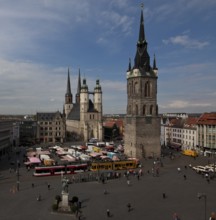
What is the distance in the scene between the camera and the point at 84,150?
78.8 m

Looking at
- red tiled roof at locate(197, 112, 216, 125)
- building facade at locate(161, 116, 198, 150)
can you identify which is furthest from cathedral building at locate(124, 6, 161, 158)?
building facade at locate(161, 116, 198, 150)

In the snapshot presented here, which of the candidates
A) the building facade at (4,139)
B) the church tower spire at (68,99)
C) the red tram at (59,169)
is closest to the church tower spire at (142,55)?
the red tram at (59,169)

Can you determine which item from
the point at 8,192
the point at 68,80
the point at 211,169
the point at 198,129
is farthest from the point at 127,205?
the point at 68,80

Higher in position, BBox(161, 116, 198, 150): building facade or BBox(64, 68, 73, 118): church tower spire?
BBox(64, 68, 73, 118): church tower spire

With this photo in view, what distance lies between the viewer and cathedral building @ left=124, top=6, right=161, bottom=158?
211 ft

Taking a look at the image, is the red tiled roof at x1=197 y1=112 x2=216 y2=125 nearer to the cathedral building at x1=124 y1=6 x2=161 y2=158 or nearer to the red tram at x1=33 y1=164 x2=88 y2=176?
the cathedral building at x1=124 y1=6 x2=161 y2=158

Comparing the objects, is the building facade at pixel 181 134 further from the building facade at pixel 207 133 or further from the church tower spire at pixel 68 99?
the church tower spire at pixel 68 99

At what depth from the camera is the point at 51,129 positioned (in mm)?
109000

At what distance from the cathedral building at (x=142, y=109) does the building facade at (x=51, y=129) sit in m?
46.5

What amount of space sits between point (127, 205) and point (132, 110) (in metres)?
38.2

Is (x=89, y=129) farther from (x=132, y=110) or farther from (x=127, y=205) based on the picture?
(x=127, y=205)

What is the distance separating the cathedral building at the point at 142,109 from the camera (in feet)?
Answer: 211

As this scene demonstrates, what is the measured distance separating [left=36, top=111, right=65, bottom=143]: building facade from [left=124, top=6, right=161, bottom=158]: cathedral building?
152 ft

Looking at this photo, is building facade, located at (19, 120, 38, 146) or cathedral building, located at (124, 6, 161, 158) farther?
building facade, located at (19, 120, 38, 146)
